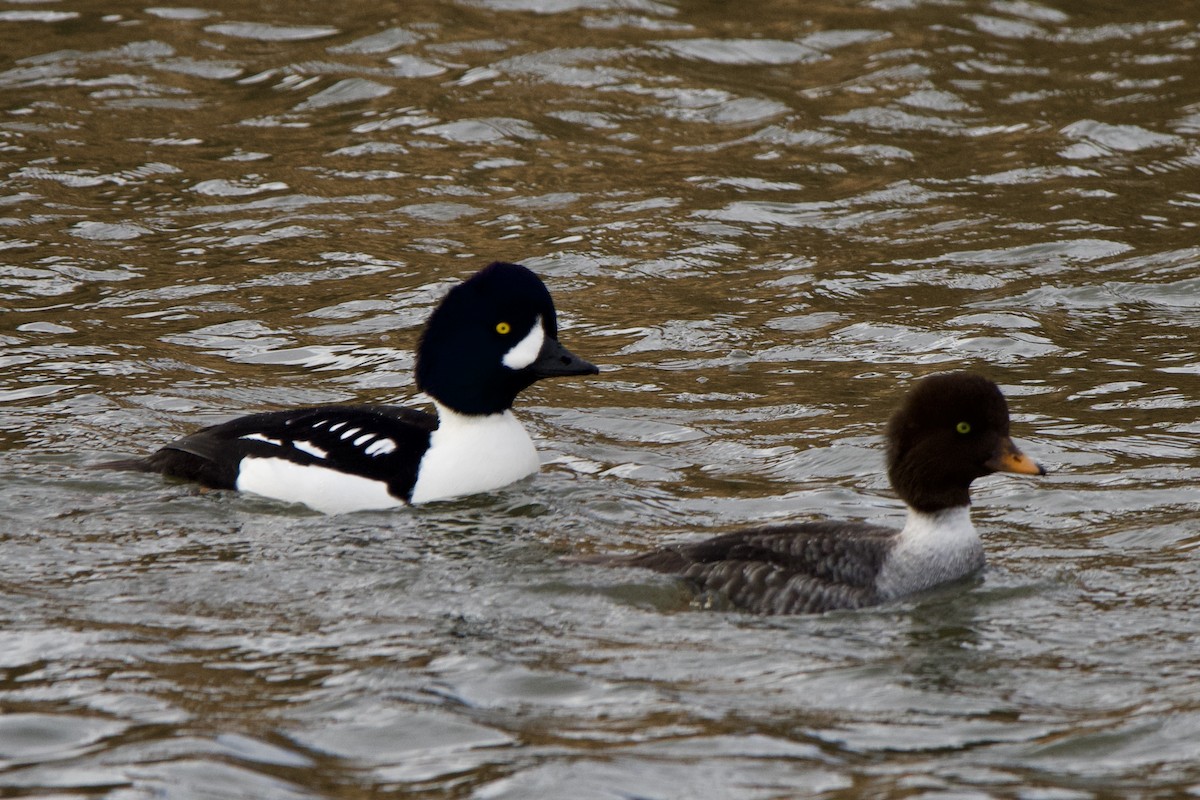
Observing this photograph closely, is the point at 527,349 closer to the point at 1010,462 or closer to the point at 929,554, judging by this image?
the point at 929,554

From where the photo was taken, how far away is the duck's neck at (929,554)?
7.85 metres

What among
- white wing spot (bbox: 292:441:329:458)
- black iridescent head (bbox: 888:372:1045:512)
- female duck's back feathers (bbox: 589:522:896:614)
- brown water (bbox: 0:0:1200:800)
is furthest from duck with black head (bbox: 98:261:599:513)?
black iridescent head (bbox: 888:372:1045:512)

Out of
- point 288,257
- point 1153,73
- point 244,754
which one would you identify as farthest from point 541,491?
point 1153,73

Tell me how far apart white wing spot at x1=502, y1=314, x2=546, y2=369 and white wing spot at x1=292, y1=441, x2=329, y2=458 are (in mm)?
1110

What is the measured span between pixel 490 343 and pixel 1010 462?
3.04 meters

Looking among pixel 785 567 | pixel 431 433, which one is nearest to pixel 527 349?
pixel 431 433

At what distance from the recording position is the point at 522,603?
7871 millimetres

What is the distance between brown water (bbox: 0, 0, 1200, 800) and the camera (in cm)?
649

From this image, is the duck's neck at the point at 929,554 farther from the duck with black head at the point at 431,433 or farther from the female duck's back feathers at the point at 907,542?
the duck with black head at the point at 431,433

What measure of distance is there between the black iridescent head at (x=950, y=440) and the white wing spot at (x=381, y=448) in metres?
2.78

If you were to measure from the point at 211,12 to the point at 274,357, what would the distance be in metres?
8.11

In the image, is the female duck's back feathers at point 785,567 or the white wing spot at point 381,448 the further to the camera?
the white wing spot at point 381,448

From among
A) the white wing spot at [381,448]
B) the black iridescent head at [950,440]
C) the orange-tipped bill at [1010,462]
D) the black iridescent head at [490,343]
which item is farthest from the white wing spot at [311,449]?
the orange-tipped bill at [1010,462]

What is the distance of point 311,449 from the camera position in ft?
30.3
